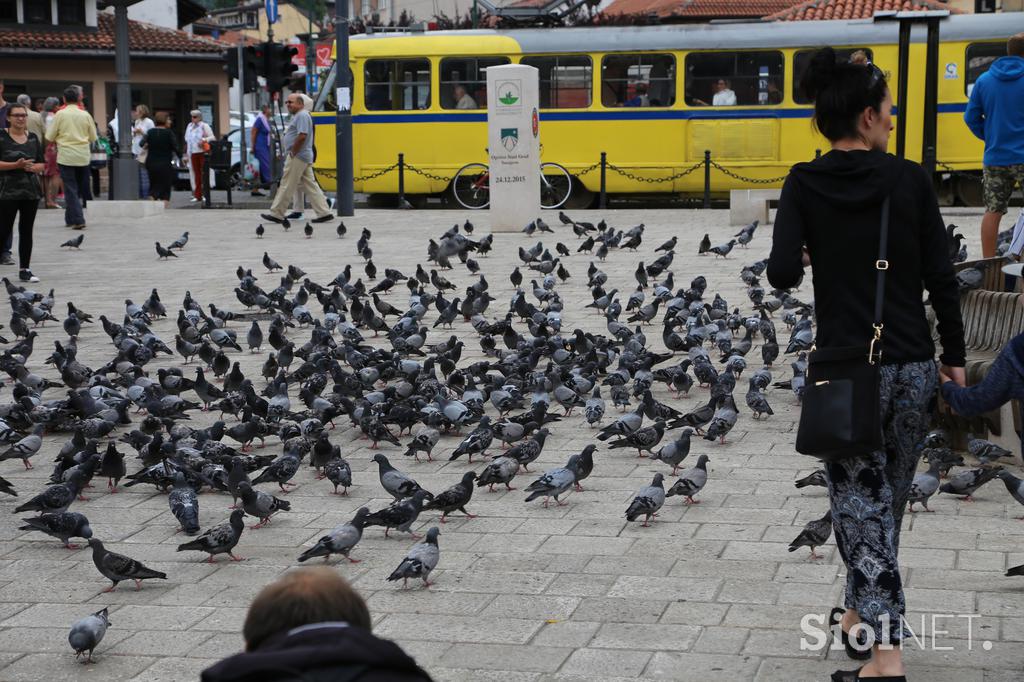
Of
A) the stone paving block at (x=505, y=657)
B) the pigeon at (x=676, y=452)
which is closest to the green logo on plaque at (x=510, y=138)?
the pigeon at (x=676, y=452)

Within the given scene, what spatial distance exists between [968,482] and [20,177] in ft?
38.0

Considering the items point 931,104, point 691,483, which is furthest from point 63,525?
point 931,104

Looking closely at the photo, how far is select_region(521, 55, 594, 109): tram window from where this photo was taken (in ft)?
83.5

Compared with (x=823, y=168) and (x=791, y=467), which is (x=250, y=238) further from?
(x=823, y=168)

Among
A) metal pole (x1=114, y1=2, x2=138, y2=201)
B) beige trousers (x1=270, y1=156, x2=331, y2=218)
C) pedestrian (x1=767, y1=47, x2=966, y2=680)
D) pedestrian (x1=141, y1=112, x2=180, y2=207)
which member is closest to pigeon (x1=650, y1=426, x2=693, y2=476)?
pedestrian (x1=767, y1=47, x2=966, y2=680)

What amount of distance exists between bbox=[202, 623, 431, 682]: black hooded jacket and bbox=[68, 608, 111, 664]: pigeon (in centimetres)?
294

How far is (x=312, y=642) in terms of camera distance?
7.57 feet

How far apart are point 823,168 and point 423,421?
499 centimetres

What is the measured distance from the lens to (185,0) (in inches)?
2087

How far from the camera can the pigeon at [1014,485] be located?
6.56 metres

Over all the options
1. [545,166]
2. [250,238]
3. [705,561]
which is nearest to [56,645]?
[705,561]

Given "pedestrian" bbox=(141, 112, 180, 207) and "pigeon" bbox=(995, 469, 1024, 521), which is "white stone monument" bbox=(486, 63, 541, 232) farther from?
"pigeon" bbox=(995, 469, 1024, 521)

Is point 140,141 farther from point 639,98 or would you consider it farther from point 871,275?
point 871,275

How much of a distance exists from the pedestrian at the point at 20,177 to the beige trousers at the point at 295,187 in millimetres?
6166
